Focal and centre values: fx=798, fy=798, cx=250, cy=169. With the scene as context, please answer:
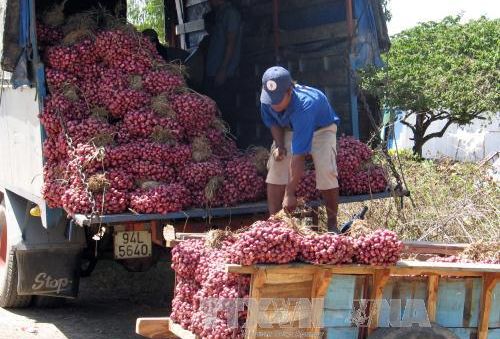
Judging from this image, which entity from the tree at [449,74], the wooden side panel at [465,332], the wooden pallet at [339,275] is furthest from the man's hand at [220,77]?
the tree at [449,74]

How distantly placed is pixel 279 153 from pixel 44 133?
5.72 feet

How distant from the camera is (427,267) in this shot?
438cm

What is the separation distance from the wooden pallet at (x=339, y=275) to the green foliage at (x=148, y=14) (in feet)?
22.9

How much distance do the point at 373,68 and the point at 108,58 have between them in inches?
100

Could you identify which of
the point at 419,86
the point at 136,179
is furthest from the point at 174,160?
the point at 419,86

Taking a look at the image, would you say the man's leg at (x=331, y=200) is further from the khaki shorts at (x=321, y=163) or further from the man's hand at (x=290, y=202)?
the man's hand at (x=290, y=202)

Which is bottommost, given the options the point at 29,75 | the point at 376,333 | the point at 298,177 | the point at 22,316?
the point at 22,316

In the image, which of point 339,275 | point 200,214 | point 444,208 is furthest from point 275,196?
point 444,208

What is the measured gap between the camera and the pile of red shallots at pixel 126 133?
5.63 m

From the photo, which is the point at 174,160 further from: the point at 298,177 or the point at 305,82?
the point at 305,82

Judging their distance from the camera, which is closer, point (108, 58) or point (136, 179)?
point (136, 179)

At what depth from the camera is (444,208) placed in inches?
307

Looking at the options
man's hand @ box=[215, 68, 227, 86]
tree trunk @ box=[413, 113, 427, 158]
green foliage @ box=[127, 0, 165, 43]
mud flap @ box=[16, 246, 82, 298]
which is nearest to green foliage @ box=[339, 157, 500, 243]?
man's hand @ box=[215, 68, 227, 86]

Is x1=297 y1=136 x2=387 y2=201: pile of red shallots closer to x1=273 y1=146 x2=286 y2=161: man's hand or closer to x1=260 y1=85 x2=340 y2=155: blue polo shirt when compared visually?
x1=273 y1=146 x2=286 y2=161: man's hand
